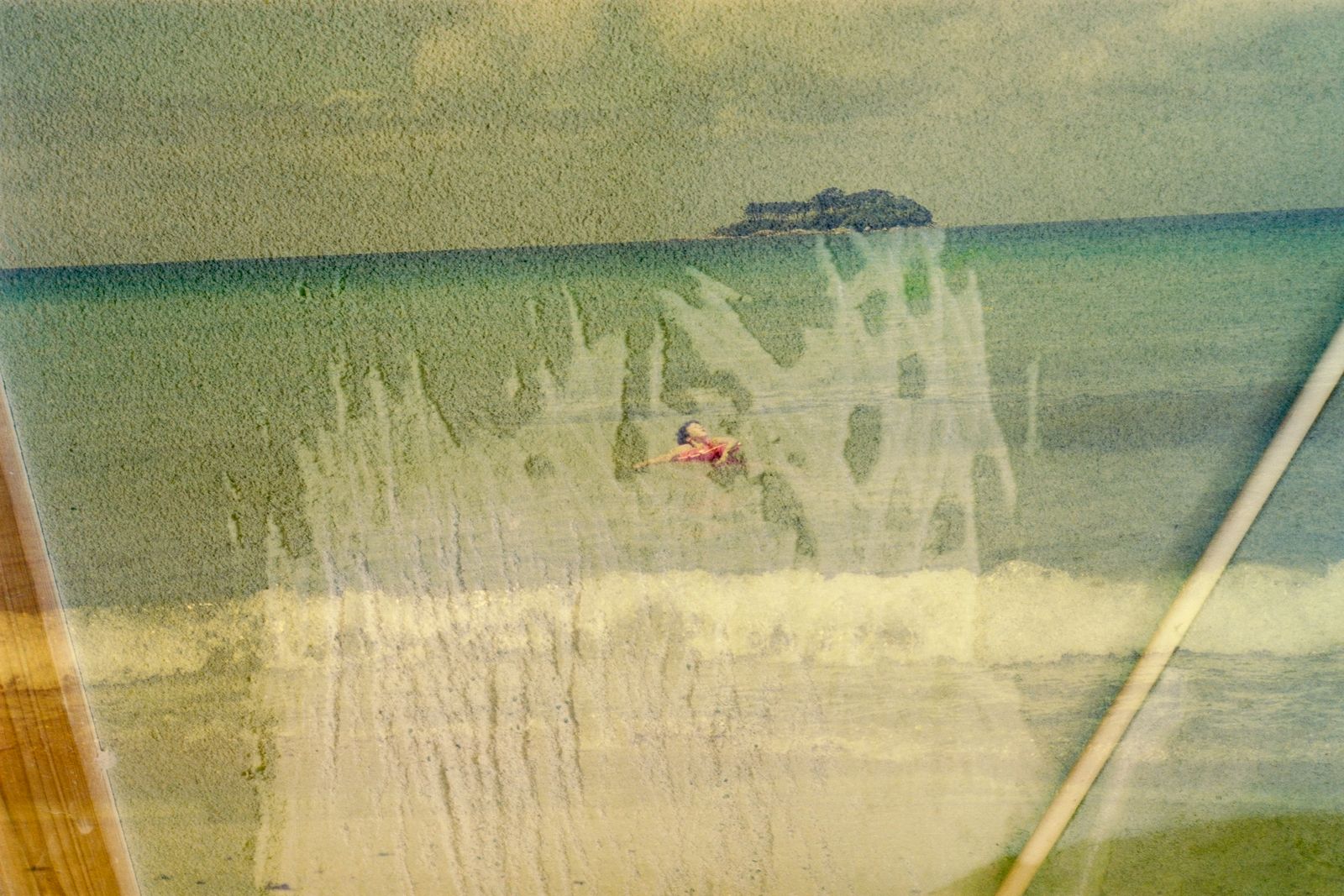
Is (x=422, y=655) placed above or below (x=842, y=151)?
below

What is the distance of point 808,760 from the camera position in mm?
1332

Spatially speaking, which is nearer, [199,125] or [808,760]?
[199,125]

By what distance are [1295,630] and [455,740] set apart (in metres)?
1.65

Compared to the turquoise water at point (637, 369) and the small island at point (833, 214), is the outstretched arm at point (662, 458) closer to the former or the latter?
the turquoise water at point (637, 369)

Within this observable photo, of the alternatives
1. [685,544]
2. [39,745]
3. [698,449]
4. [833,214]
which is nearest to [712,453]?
[698,449]

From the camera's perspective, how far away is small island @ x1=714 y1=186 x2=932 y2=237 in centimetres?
128

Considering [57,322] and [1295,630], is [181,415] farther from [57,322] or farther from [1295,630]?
[1295,630]

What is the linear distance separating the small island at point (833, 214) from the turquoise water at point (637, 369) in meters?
0.03

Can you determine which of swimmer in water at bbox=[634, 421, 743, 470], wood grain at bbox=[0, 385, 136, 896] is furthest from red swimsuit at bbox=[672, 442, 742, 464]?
wood grain at bbox=[0, 385, 136, 896]

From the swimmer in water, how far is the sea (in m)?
0.03

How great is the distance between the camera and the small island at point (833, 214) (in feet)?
4.19

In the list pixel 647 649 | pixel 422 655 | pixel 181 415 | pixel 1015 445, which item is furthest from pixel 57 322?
pixel 1015 445

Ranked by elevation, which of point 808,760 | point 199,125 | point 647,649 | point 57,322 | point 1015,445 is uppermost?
point 199,125

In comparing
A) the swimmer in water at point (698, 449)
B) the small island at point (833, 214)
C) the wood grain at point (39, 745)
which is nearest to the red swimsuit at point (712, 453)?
the swimmer in water at point (698, 449)
